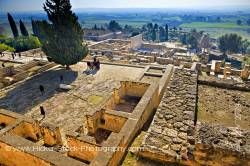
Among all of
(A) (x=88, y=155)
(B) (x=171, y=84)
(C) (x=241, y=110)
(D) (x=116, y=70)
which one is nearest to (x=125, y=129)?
(A) (x=88, y=155)

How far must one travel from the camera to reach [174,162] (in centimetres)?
541

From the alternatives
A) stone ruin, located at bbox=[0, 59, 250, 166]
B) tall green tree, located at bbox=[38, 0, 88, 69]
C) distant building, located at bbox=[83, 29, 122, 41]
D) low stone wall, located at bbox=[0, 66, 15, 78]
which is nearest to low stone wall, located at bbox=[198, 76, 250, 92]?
stone ruin, located at bbox=[0, 59, 250, 166]

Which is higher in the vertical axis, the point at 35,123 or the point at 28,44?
the point at 28,44

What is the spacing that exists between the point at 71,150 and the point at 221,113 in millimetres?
6184

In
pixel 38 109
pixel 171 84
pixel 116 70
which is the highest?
pixel 171 84

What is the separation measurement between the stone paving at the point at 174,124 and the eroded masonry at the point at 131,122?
1.0 inches

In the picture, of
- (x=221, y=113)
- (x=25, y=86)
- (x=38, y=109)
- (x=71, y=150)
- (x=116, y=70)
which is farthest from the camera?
(x=116, y=70)

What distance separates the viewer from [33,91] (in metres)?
16.9

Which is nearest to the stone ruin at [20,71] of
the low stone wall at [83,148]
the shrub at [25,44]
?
the low stone wall at [83,148]

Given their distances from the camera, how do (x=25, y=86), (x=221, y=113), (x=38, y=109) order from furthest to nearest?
(x=25, y=86) → (x=38, y=109) → (x=221, y=113)

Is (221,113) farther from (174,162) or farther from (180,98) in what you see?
(174,162)

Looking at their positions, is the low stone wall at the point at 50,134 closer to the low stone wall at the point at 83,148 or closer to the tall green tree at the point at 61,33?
the low stone wall at the point at 83,148

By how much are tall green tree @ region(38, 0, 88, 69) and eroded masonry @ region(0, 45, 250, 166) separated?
3560 mm

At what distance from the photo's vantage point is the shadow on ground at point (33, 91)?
48.3 feet
